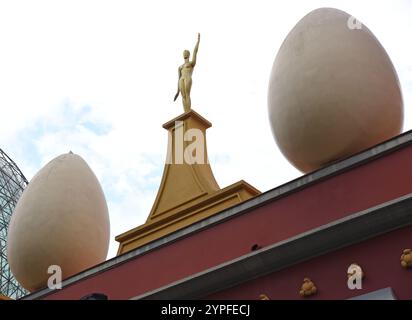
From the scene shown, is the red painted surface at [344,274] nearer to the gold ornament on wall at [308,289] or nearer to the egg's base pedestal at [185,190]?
the gold ornament on wall at [308,289]

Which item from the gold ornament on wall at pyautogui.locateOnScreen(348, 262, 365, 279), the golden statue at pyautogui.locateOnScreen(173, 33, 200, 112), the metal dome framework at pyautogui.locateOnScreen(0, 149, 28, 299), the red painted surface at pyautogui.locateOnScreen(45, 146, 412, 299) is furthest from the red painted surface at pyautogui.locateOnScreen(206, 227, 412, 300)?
the metal dome framework at pyautogui.locateOnScreen(0, 149, 28, 299)

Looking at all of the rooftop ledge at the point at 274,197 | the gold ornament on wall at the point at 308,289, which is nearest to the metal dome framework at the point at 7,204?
the rooftop ledge at the point at 274,197

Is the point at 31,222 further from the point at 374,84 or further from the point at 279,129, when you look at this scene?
the point at 374,84

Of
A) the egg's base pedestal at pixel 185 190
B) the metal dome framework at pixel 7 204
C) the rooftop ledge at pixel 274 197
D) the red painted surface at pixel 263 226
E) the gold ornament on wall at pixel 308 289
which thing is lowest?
the gold ornament on wall at pixel 308 289

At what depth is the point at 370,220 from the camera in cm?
1027

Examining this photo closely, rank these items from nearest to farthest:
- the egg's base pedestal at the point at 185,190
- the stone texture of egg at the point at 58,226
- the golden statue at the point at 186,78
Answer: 1. the egg's base pedestal at the point at 185,190
2. the golden statue at the point at 186,78
3. the stone texture of egg at the point at 58,226

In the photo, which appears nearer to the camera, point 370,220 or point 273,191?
point 370,220

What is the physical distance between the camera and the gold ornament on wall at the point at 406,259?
9895 millimetres

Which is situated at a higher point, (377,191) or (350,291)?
(377,191)

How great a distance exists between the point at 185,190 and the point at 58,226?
2.90 m

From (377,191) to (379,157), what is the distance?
44 centimetres

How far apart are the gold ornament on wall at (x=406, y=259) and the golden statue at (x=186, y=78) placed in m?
5.63
